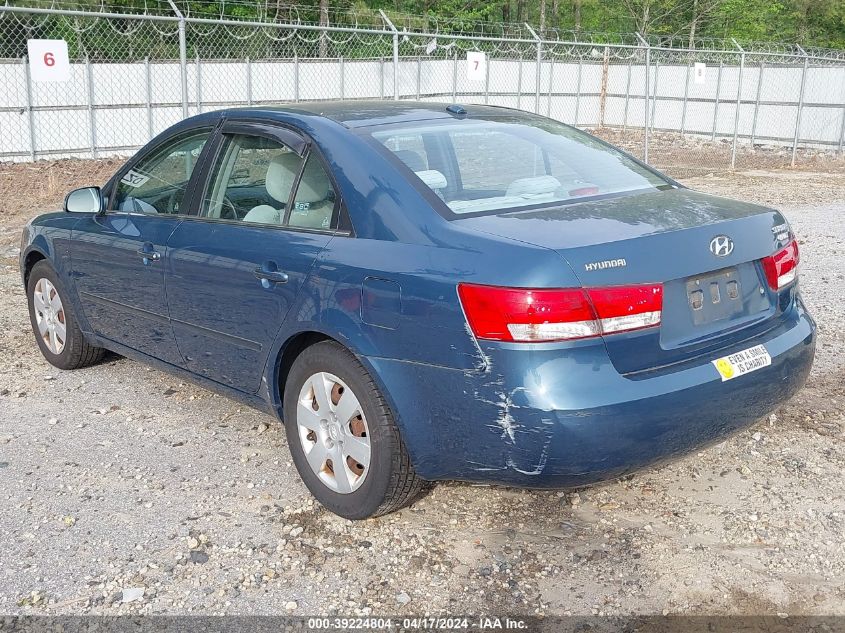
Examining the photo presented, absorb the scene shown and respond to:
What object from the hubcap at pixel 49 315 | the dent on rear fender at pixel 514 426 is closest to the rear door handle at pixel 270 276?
the dent on rear fender at pixel 514 426

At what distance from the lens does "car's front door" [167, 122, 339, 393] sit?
3.82 m

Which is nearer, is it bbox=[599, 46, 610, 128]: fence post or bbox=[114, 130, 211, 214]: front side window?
bbox=[114, 130, 211, 214]: front side window

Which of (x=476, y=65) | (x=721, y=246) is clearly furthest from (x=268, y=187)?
(x=476, y=65)

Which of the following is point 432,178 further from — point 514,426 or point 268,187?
point 514,426

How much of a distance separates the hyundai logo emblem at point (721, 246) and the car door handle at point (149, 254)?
2.57 m

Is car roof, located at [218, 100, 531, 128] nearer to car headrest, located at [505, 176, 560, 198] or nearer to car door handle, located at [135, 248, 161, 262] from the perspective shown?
car headrest, located at [505, 176, 560, 198]

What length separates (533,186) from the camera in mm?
3891

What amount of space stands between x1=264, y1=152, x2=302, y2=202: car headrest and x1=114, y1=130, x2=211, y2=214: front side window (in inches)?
23.9

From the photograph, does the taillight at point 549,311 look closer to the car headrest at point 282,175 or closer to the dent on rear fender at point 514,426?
the dent on rear fender at point 514,426

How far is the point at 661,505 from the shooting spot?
3.89 metres

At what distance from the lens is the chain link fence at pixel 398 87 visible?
18.7 m

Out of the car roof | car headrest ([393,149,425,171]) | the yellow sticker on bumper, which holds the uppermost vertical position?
the car roof

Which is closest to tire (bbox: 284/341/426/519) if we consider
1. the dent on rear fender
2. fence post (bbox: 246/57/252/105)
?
the dent on rear fender

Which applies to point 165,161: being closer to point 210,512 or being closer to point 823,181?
point 210,512
